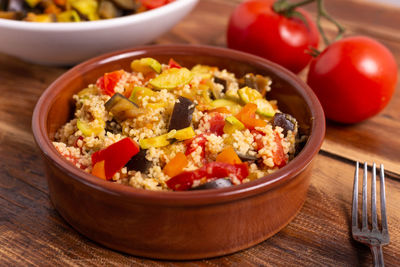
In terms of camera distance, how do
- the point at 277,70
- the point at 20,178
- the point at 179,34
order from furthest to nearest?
the point at 179,34
the point at 277,70
the point at 20,178

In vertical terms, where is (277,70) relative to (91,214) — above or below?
above

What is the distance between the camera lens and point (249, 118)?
5.44 feet

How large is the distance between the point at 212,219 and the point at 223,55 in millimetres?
892

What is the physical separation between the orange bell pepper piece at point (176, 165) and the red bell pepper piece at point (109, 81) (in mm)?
440

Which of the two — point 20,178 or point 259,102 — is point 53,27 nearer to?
point 20,178

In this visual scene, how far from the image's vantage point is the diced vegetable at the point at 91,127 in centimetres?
163

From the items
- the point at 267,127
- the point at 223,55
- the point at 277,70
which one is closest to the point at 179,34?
the point at 223,55

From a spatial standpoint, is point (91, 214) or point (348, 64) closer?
point (91, 214)

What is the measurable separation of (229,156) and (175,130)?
0.21 meters

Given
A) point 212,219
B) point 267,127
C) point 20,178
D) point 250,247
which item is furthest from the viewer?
point 20,178

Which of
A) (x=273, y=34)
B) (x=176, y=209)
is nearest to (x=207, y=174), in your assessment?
(x=176, y=209)

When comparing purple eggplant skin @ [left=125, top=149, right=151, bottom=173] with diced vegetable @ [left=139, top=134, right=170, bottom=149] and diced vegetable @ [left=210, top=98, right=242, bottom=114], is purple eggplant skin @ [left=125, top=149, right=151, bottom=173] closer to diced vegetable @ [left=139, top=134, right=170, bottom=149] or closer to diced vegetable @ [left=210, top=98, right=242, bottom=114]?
diced vegetable @ [left=139, top=134, right=170, bottom=149]

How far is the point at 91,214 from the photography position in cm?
141

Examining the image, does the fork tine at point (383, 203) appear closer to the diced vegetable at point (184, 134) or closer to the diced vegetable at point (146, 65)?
the diced vegetable at point (184, 134)
